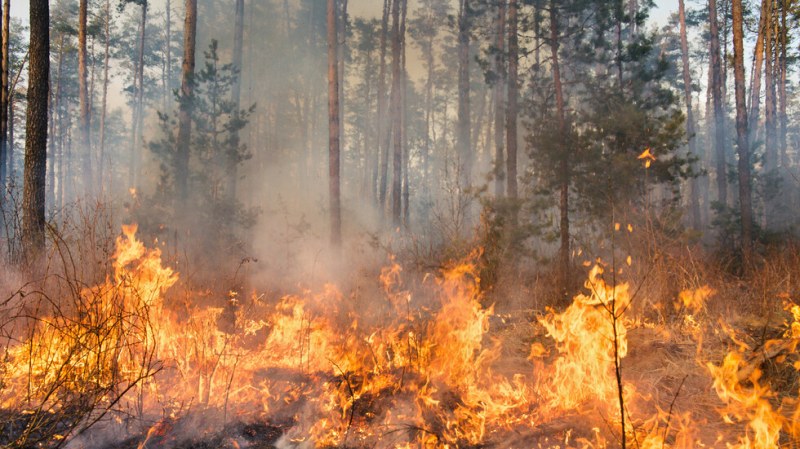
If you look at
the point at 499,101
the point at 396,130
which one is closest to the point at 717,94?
the point at 499,101

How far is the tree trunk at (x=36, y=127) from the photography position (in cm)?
737

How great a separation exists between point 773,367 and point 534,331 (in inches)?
104

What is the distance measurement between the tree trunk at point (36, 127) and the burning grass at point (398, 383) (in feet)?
7.83

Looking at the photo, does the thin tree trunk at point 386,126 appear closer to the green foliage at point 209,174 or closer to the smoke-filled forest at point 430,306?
the smoke-filled forest at point 430,306

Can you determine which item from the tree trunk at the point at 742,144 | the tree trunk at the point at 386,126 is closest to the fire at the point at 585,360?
the tree trunk at the point at 742,144

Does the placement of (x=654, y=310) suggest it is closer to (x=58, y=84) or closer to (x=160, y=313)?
(x=160, y=313)

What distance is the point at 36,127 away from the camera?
7.54 m

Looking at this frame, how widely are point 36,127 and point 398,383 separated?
7.63 metres

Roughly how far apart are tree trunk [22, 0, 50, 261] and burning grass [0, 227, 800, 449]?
7.83 ft

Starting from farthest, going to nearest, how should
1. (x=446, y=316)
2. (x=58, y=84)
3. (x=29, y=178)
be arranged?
(x=58, y=84), (x=29, y=178), (x=446, y=316)

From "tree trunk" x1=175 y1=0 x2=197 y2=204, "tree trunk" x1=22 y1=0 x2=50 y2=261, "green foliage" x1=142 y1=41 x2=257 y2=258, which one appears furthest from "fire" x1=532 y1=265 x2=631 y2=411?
"tree trunk" x1=175 y1=0 x2=197 y2=204

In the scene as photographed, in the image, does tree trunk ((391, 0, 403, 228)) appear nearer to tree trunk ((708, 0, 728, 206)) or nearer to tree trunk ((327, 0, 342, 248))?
tree trunk ((327, 0, 342, 248))

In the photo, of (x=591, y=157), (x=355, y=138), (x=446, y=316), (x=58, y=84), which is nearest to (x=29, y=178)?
(x=446, y=316)

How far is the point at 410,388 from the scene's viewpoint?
14.0 feet
